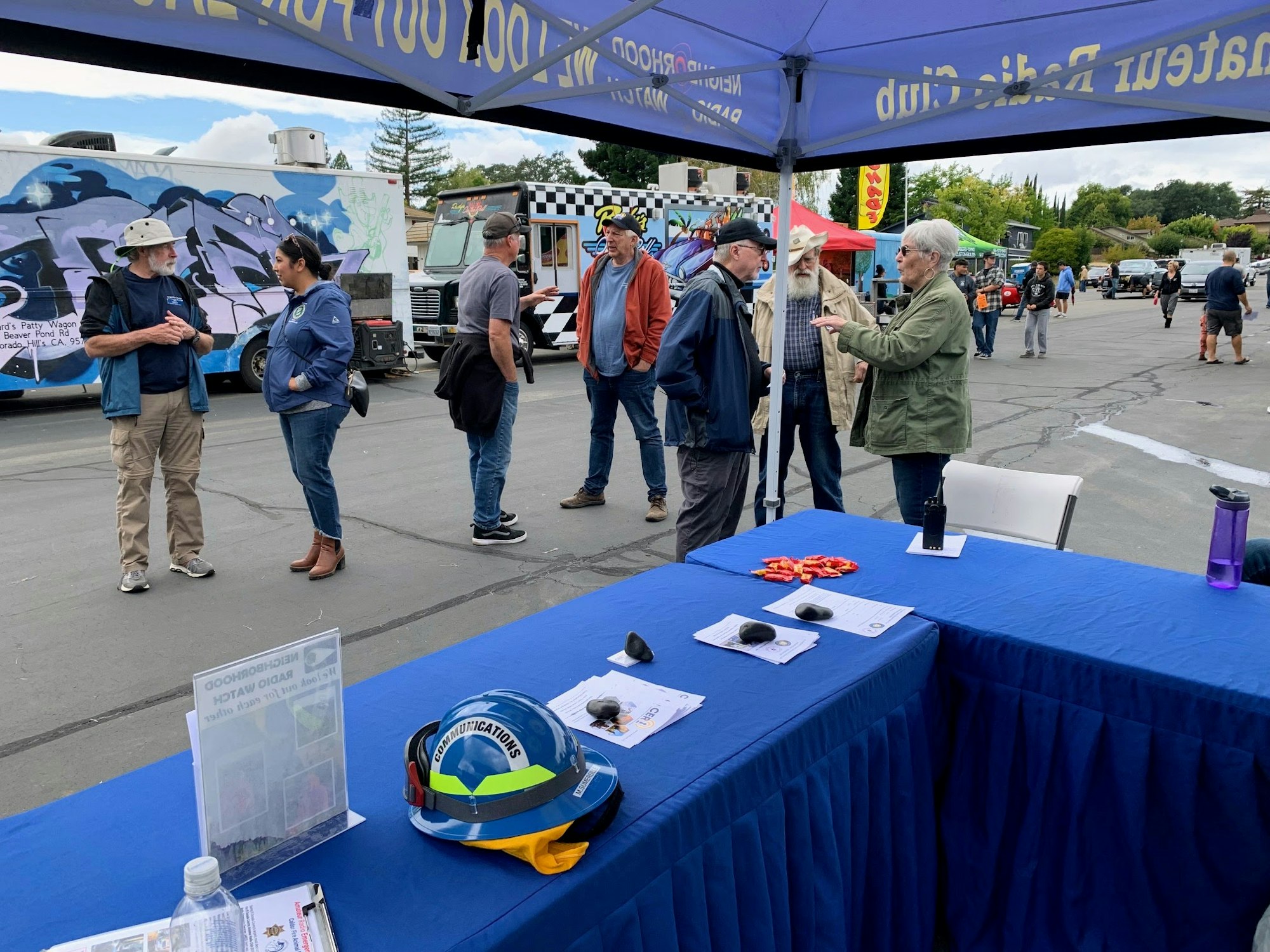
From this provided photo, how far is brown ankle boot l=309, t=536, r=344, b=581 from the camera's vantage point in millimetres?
4969

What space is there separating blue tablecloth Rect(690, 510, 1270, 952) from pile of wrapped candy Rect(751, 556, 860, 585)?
178 millimetres

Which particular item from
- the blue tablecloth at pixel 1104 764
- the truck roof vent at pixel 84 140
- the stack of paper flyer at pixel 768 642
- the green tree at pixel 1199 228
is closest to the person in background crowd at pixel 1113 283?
the truck roof vent at pixel 84 140

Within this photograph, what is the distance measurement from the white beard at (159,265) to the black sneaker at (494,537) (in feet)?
7.20

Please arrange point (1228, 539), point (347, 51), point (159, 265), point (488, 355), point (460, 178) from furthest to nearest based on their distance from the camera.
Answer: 1. point (460, 178)
2. point (488, 355)
3. point (159, 265)
4. point (347, 51)
5. point (1228, 539)

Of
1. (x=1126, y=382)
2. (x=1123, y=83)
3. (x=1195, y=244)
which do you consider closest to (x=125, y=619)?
(x=1123, y=83)

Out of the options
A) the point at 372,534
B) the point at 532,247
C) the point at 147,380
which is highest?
the point at 532,247

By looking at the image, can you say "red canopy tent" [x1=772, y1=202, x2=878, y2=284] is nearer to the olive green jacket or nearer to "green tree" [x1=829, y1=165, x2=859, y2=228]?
the olive green jacket

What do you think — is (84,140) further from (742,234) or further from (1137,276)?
(1137,276)

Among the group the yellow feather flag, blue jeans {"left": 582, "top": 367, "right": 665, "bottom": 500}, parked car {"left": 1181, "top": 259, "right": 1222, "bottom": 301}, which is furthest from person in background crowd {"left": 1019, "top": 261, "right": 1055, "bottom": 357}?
parked car {"left": 1181, "top": 259, "right": 1222, "bottom": 301}

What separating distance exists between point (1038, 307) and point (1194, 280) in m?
30.0

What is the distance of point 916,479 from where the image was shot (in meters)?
4.07

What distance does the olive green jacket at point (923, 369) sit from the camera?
12.3ft

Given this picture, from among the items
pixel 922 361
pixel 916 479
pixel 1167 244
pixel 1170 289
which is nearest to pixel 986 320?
pixel 1170 289

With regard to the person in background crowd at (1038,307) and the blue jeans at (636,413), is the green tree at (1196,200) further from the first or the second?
the blue jeans at (636,413)
